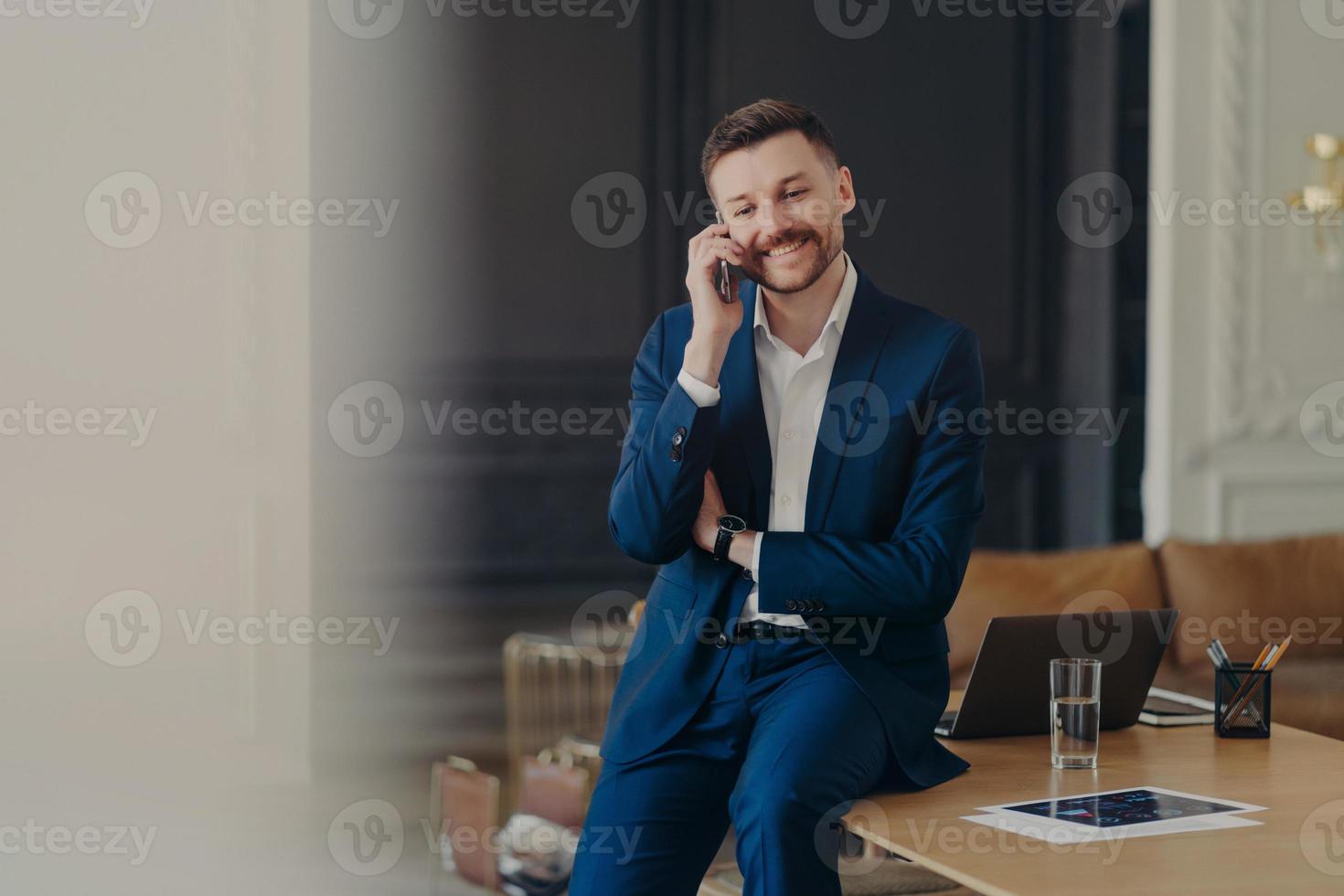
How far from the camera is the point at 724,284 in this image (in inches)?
79.3

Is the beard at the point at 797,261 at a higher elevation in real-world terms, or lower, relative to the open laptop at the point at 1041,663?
higher

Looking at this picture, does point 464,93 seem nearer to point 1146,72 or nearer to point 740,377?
point 1146,72

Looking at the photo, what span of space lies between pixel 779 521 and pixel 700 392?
22cm

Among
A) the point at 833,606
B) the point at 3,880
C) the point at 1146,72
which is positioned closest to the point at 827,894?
the point at 833,606

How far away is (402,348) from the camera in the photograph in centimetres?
522

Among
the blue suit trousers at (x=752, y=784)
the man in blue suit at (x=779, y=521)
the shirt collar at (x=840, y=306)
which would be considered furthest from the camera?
the shirt collar at (x=840, y=306)

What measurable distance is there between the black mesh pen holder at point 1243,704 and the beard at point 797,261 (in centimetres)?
86

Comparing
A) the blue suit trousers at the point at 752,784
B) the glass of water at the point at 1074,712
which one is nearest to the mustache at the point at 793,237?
the blue suit trousers at the point at 752,784

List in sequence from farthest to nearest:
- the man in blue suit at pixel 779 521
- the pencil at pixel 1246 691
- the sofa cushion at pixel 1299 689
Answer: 1. the sofa cushion at pixel 1299 689
2. the pencil at pixel 1246 691
3. the man in blue suit at pixel 779 521

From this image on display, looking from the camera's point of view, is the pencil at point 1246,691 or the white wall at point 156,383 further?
the white wall at point 156,383

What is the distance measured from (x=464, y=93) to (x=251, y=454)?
1.52 m

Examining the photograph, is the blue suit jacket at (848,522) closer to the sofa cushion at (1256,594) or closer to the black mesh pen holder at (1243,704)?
the black mesh pen holder at (1243,704)

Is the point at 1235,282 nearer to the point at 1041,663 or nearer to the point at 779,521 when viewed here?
the point at 1041,663

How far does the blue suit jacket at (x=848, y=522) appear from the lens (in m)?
1.86
